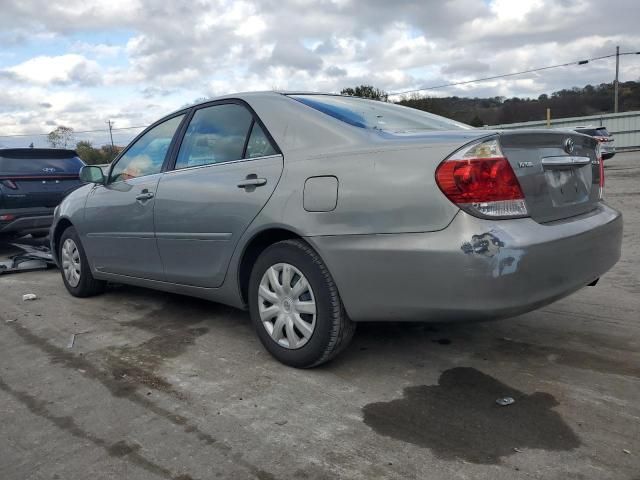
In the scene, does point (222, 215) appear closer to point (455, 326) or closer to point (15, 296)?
point (455, 326)

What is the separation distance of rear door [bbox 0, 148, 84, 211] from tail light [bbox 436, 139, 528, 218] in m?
6.83

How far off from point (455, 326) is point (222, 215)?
5.99 feet

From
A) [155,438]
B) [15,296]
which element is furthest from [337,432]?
[15,296]

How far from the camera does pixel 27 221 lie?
302 inches

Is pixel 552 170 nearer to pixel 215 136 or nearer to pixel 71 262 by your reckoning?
pixel 215 136

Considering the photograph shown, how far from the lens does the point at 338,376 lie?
3.31 metres

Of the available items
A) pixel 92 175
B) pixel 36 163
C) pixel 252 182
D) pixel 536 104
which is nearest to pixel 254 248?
pixel 252 182

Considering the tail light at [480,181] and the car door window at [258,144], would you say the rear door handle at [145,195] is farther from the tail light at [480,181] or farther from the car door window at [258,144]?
the tail light at [480,181]

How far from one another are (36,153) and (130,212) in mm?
4557

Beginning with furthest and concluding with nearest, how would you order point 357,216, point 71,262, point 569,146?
1. point 71,262
2. point 569,146
3. point 357,216

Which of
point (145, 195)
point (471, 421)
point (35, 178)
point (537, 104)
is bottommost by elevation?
point (471, 421)

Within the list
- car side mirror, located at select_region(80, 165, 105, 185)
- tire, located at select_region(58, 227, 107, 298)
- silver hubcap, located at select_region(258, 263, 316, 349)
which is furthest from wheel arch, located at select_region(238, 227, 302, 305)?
tire, located at select_region(58, 227, 107, 298)

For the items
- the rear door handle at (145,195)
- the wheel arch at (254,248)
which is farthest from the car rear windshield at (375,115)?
the rear door handle at (145,195)

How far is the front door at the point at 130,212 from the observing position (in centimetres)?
438
